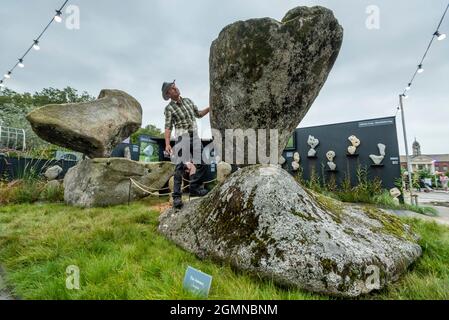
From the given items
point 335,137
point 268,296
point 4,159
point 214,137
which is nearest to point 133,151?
point 4,159

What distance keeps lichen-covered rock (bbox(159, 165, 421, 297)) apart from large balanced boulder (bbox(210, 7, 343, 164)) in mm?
669

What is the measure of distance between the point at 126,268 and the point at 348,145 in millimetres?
7254

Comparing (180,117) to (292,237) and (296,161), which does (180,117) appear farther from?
(296,161)

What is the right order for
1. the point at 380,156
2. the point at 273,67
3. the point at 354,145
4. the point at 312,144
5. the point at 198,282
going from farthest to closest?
the point at 312,144 → the point at 354,145 → the point at 380,156 → the point at 273,67 → the point at 198,282

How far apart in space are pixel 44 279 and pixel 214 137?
1.96m

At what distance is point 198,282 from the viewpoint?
4.32 feet

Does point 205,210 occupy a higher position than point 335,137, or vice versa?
point 335,137

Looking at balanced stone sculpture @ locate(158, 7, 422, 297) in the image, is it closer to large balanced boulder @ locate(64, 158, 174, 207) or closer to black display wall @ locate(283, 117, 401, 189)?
large balanced boulder @ locate(64, 158, 174, 207)

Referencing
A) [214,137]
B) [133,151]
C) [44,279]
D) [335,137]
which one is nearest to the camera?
[44,279]

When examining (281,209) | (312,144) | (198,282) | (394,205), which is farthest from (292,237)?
(312,144)

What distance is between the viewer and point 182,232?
226 centimetres

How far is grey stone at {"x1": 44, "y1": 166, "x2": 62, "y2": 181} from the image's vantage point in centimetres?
718

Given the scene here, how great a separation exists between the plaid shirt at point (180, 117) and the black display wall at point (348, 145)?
5.76 meters
